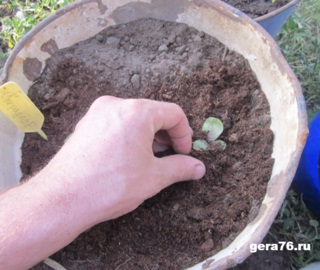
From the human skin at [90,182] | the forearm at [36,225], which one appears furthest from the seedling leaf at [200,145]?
the forearm at [36,225]

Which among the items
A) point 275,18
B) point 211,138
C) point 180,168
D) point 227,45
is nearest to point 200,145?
point 211,138

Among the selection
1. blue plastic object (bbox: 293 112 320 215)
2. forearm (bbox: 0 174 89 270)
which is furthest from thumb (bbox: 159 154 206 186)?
blue plastic object (bbox: 293 112 320 215)

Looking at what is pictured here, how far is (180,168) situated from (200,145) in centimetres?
15

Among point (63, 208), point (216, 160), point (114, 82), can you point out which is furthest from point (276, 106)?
point (63, 208)

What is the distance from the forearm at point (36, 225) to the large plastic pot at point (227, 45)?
0.72 feet

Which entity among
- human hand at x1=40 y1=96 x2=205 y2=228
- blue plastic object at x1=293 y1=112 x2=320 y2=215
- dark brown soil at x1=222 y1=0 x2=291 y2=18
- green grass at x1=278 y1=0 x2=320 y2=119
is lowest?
blue plastic object at x1=293 y1=112 x2=320 y2=215

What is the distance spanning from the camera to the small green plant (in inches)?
40.2

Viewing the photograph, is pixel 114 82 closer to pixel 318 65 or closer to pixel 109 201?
pixel 109 201

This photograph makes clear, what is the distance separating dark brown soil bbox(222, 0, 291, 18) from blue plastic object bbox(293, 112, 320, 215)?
0.51 meters

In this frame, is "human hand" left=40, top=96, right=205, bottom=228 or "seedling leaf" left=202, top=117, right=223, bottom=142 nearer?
"human hand" left=40, top=96, right=205, bottom=228

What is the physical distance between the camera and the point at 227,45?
3.58 feet

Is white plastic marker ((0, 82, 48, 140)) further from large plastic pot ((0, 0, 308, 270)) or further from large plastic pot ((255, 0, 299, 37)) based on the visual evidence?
large plastic pot ((255, 0, 299, 37))

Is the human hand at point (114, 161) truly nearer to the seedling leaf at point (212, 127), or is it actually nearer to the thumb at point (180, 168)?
the thumb at point (180, 168)

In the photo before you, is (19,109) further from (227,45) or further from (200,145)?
(227,45)
